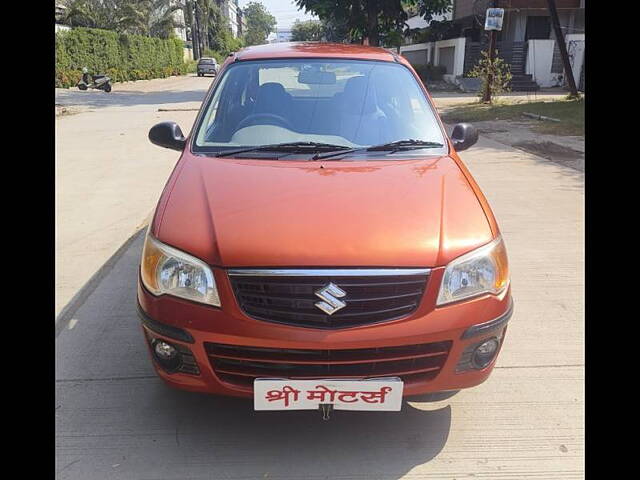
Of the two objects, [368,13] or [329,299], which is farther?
[368,13]

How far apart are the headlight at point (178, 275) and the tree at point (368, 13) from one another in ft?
64.8

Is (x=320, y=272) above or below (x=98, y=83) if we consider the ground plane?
below

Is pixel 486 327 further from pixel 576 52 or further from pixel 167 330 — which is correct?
pixel 576 52

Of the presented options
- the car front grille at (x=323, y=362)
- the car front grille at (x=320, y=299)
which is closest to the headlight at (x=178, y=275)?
the car front grille at (x=320, y=299)

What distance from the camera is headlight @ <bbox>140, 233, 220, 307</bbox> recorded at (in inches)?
86.6

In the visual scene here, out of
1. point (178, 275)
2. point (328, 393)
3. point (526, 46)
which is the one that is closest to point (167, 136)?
point (178, 275)

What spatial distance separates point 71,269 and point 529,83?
24.6 metres

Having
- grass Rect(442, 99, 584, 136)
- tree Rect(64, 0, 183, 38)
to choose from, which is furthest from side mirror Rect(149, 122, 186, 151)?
tree Rect(64, 0, 183, 38)

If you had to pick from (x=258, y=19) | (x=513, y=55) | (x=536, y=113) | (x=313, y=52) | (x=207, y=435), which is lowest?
(x=207, y=435)

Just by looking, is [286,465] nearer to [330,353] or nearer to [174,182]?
[330,353]

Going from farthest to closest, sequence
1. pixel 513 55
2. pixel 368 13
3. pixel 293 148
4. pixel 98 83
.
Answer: pixel 98 83 → pixel 513 55 → pixel 368 13 → pixel 293 148

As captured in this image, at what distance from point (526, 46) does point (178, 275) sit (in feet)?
88.5

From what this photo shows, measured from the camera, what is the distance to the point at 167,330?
223cm

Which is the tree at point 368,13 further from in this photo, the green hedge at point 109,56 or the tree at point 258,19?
the tree at point 258,19
